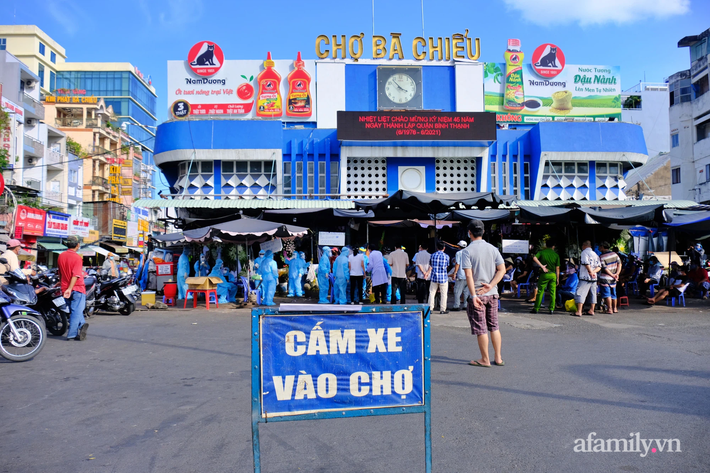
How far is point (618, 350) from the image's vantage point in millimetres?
7992

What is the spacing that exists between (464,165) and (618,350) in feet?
54.1

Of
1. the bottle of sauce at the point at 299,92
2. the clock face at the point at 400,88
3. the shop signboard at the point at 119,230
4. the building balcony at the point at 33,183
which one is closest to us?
the bottle of sauce at the point at 299,92

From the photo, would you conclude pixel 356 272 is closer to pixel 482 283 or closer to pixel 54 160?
pixel 482 283

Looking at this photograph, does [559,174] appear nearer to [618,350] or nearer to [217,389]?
[618,350]

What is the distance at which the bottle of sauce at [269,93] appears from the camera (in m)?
24.5

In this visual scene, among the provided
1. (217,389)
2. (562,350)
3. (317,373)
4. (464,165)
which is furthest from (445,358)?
(464,165)

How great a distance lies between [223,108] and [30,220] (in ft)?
40.7

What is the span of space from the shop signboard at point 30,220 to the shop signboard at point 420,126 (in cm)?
1717

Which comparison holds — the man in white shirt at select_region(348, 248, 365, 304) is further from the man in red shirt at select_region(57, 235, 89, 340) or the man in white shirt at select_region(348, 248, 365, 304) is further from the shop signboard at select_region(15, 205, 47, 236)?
the shop signboard at select_region(15, 205, 47, 236)

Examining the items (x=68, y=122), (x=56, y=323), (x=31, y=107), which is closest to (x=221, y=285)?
(x=56, y=323)

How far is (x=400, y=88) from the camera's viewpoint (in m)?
24.6

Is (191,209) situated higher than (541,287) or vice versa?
(191,209)

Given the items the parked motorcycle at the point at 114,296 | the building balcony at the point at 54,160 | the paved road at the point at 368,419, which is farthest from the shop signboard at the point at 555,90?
the building balcony at the point at 54,160

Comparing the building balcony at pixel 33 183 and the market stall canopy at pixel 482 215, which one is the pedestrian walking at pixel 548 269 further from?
the building balcony at pixel 33 183
